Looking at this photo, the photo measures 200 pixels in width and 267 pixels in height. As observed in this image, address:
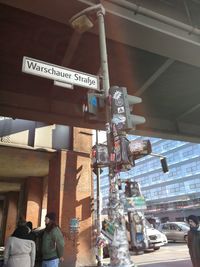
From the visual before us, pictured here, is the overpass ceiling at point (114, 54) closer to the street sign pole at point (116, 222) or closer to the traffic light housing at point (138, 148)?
the street sign pole at point (116, 222)

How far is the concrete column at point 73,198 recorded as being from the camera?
10703 millimetres

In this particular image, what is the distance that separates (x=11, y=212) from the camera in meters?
21.9

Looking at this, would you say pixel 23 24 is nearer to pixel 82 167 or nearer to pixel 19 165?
pixel 82 167

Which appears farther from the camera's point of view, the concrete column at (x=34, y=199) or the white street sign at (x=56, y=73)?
the concrete column at (x=34, y=199)

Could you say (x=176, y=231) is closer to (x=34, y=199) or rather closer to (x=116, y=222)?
(x=34, y=199)

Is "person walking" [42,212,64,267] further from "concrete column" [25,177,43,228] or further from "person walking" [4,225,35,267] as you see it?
"concrete column" [25,177,43,228]

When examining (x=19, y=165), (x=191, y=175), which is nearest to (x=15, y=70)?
(x=19, y=165)

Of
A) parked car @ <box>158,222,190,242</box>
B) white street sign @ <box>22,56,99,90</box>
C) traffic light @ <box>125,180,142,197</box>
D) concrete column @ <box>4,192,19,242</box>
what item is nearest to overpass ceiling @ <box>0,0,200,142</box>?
white street sign @ <box>22,56,99,90</box>

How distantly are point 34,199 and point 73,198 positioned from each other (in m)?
6.47

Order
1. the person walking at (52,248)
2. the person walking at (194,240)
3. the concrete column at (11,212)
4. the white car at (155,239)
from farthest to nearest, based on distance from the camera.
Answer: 1. the concrete column at (11,212)
2. the white car at (155,239)
3. the person walking at (194,240)
4. the person walking at (52,248)

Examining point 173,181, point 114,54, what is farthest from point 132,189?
point 173,181

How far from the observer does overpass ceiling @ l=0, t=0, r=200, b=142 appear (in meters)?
5.27

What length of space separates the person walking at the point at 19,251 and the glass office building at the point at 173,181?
1810 inches

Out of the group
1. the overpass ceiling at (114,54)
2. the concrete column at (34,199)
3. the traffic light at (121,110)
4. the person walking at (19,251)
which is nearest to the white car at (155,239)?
the concrete column at (34,199)
